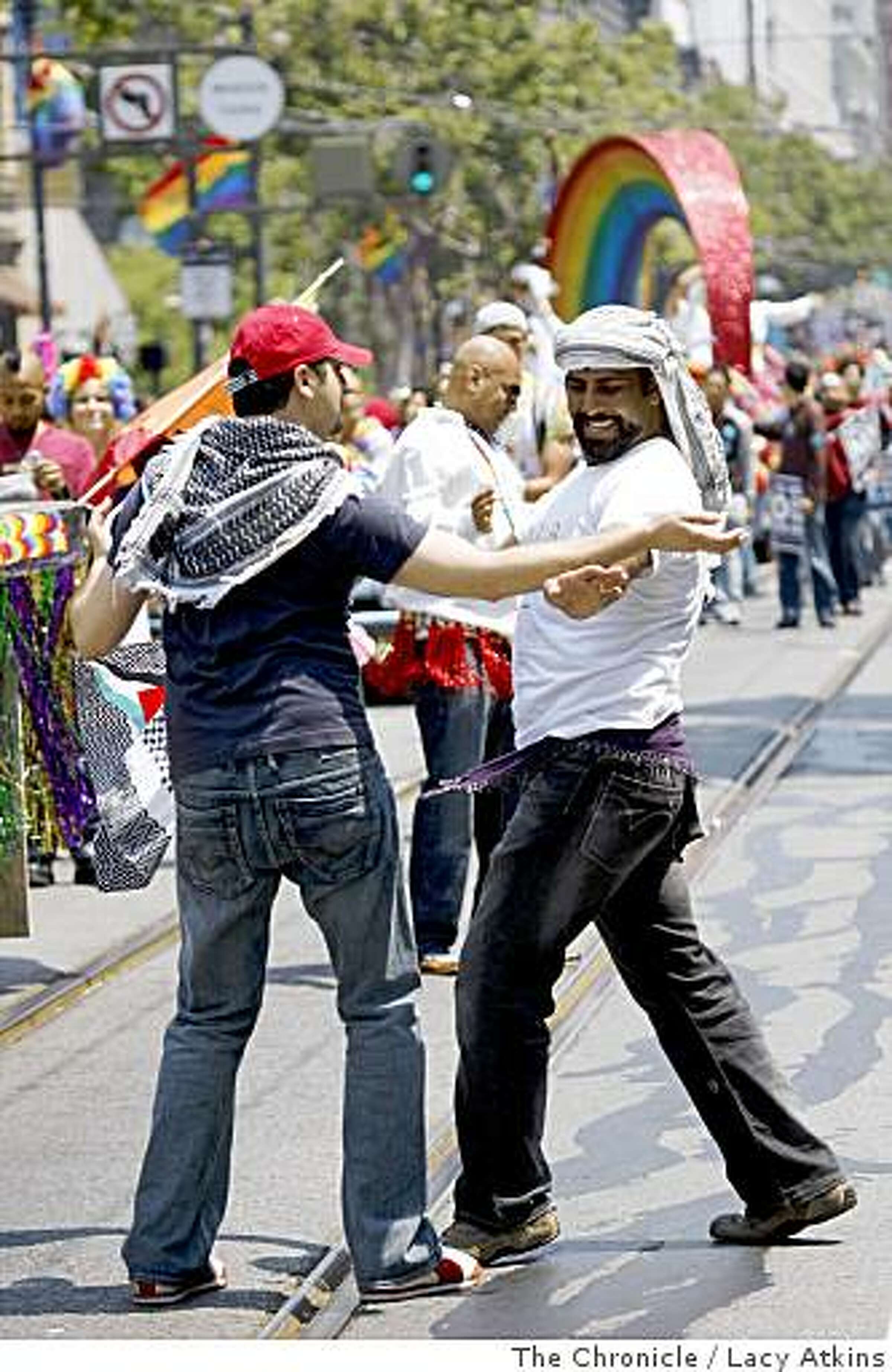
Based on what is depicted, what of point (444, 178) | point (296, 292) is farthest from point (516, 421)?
point (296, 292)

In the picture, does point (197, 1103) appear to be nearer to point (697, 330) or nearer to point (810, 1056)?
point (810, 1056)

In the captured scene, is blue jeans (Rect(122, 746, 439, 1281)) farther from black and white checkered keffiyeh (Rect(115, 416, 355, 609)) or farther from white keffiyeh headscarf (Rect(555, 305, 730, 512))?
white keffiyeh headscarf (Rect(555, 305, 730, 512))

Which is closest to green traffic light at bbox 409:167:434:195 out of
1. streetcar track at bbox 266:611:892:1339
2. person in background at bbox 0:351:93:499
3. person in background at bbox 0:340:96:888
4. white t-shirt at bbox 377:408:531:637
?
streetcar track at bbox 266:611:892:1339

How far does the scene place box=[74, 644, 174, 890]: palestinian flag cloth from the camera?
785 cm

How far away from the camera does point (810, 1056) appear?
9.12m

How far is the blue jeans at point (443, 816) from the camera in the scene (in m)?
10.5

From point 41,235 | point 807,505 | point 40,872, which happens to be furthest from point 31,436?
point 41,235

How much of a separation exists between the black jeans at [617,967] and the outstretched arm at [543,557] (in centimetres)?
49

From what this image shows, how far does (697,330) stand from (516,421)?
38.3 ft

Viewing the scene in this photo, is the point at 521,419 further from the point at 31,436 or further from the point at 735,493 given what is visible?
the point at 735,493

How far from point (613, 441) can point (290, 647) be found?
0.73 metres

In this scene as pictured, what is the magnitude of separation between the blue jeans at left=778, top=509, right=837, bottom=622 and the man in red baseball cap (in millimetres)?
18129

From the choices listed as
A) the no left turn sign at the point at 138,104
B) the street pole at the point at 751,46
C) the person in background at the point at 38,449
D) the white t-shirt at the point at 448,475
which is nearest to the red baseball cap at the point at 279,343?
the white t-shirt at the point at 448,475

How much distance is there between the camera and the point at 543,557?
653 cm
